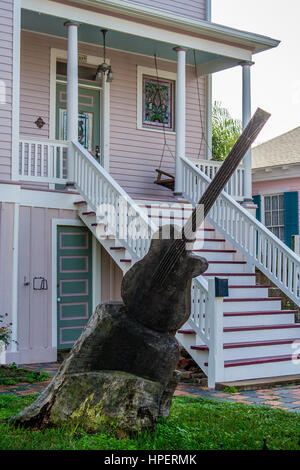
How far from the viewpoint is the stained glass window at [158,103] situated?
12.4 m

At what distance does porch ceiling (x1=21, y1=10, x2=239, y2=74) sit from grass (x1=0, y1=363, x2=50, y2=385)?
5.57 m

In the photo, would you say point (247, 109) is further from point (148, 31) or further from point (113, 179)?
point (113, 179)

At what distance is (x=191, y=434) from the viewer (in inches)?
177

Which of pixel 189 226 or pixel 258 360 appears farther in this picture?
pixel 258 360

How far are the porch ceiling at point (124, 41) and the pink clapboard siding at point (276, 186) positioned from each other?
5.93 metres

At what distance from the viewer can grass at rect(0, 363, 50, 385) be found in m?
7.58

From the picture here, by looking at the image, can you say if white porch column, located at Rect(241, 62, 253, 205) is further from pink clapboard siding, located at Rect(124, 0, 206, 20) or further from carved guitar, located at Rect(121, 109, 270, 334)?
carved guitar, located at Rect(121, 109, 270, 334)

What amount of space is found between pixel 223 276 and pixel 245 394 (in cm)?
274

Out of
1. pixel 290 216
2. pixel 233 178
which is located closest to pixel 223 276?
pixel 233 178

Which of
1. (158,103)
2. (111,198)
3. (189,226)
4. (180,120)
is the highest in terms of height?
(158,103)
